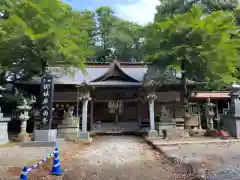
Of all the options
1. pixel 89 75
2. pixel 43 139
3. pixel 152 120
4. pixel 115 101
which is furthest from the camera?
pixel 89 75

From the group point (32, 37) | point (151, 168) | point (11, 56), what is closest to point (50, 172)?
point (151, 168)

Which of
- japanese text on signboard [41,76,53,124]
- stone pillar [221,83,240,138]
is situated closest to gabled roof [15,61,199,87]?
japanese text on signboard [41,76,53,124]

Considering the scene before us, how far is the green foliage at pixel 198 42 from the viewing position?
43.9ft

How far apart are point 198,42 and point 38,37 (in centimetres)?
1052

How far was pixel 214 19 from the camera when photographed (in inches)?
531

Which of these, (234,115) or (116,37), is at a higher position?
(116,37)

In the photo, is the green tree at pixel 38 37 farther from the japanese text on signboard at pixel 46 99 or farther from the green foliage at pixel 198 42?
the green foliage at pixel 198 42

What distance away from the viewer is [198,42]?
Result: 1394 cm

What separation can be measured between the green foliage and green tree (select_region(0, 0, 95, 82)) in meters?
5.71

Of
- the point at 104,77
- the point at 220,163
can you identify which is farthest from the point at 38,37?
the point at 220,163

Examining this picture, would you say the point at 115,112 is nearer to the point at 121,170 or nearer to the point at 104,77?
the point at 104,77

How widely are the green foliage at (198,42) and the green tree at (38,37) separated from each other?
571cm

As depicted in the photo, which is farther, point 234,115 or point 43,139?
point 234,115

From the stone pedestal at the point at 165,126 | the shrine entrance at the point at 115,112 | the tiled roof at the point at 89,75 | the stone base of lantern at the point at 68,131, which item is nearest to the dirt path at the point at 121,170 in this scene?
the stone base of lantern at the point at 68,131
